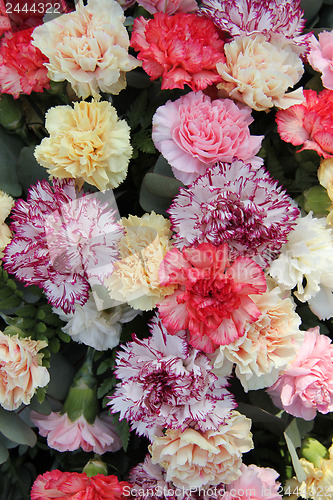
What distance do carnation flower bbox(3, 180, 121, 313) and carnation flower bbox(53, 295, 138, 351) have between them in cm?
4

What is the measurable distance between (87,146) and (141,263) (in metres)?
0.16

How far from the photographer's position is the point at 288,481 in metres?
0.71

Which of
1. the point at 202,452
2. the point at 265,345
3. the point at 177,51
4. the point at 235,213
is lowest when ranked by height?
the point at 202,452

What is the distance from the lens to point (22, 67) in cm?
63

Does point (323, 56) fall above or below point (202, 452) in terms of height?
above

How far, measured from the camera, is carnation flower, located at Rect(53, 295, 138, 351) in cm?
61

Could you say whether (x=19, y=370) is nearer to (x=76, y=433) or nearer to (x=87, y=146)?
(x=76, y=433)

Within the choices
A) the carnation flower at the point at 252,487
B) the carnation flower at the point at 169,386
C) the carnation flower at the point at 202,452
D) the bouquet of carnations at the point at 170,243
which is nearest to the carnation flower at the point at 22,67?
the bouquet of carnations at the point at 170,243

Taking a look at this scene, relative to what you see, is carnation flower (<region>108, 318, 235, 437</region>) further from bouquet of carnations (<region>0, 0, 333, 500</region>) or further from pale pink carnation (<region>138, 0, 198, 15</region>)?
pale pink carnation (<region>138, 0, 198, 15</region>)

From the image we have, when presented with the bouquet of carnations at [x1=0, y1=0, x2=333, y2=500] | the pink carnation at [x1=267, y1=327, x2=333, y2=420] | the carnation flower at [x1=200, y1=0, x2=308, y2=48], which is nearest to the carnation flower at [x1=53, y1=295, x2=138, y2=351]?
the bouquet of carnations at [x1=0, y1=0, x2=333, y2=500]

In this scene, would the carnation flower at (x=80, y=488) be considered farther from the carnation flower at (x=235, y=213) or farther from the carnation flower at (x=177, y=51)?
the carnation flower at (x=177, y=51)

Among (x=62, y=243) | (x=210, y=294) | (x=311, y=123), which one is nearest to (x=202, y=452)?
(x=210, y=294)

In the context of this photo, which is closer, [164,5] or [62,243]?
[62,243]

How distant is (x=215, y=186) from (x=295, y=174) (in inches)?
8.7
